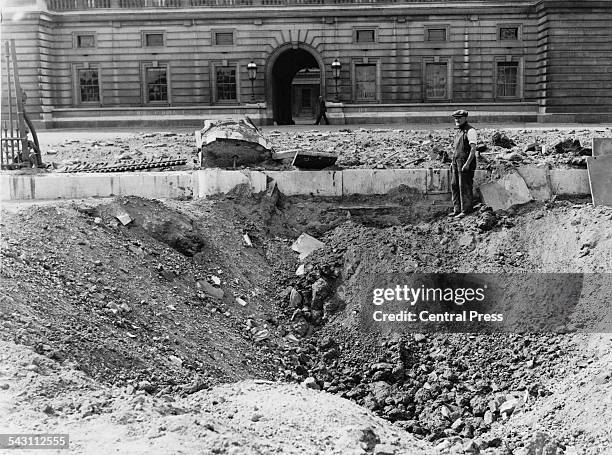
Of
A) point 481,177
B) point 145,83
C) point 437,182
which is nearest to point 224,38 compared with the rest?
point 145,83

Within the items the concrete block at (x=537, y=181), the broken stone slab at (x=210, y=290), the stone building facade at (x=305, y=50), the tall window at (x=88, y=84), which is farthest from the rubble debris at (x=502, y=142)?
the tall window at (x=88, y=84)

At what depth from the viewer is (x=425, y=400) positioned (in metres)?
9.91

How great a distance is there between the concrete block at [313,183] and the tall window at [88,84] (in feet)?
65.1

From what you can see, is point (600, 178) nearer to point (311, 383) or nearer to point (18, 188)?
point (311, 383)

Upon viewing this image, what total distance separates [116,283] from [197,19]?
915 inches

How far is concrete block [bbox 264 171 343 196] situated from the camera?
1469 centimetres

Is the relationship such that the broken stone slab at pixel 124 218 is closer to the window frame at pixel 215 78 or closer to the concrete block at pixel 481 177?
the concrete block at pixel 481 177

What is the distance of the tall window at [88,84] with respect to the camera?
32188 millimetres

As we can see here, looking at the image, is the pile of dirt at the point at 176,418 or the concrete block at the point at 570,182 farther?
the concrete block at the point at 570,182

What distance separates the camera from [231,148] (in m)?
15.4

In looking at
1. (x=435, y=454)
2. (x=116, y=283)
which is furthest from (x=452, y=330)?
(x=116, y=283)

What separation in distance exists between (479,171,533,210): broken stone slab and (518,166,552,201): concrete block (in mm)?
142

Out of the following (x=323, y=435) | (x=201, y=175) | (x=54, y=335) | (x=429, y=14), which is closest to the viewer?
(x=323, y=435)

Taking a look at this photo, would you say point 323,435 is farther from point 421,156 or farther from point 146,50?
point 146,50
